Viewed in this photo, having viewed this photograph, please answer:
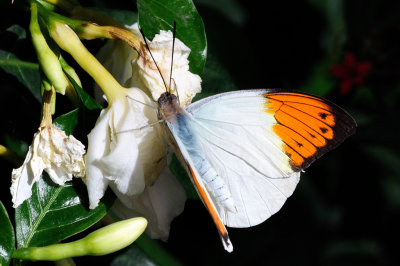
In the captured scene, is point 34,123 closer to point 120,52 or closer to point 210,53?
point 120,52

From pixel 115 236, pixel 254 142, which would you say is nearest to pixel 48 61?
pixel 115 236

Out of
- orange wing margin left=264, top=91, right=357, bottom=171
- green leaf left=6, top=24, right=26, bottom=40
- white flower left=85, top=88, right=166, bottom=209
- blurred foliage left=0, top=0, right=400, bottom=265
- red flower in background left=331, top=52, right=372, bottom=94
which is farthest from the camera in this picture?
red flower in background left=331, top=52, right=372, bottom=94

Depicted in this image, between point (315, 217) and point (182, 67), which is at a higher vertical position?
point (182, 67)

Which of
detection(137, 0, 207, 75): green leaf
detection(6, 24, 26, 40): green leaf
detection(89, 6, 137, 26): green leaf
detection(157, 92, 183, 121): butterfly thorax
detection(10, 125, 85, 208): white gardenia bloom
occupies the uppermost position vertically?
detection(137, 0, 207, 75): green leaf

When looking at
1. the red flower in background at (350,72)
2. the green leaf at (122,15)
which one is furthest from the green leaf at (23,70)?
the red flower in background at (350,72)

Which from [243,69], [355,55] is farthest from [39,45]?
[355,55]

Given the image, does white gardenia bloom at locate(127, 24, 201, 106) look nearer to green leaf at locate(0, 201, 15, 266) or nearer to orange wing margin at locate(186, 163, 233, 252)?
orange wing margin at locate(186, 163, 233, 252)

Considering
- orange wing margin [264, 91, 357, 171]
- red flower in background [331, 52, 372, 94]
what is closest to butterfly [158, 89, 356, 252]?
orange wing margin [264, 91, 357, 171]
